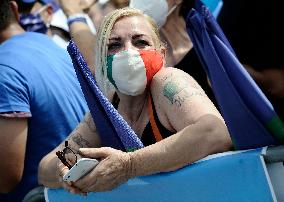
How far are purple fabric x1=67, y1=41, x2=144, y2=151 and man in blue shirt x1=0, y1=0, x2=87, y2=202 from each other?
746 mm

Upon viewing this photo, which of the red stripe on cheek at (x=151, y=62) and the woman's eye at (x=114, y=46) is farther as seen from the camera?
the woman's eye at (x=114, y=46)

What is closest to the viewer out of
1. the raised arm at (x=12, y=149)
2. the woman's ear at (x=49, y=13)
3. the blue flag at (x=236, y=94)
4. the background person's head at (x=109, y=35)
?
the blue flag at (x=236, y=94)

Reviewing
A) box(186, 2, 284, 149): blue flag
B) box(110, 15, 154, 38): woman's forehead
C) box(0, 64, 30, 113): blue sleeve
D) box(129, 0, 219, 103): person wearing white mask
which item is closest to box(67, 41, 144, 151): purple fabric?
box(110, 15, 154, 38): woman's forehead

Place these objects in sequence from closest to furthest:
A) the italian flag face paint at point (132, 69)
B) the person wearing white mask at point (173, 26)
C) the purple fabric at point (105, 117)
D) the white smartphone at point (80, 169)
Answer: the white smartphone at point (80, 169), the purple fabric at point (105, 117), the italian flag face paint at point (132, 69), the person wearing white mask at point (173, 26)

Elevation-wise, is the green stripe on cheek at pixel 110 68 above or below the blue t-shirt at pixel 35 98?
above

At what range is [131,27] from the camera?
111 inches

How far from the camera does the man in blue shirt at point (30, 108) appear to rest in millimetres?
3188

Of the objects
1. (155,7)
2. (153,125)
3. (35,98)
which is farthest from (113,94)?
(155,7)

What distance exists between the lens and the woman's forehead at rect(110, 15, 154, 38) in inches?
110

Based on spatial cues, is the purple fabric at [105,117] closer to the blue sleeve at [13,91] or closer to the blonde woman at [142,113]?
the blonde woman at [142,113]

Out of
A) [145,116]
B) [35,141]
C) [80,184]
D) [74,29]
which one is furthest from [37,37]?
[80,184]

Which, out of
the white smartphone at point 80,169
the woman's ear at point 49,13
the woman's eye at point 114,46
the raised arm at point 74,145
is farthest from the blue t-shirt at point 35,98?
the woman's ear at point 49,13

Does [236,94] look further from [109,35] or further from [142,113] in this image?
[109,35]

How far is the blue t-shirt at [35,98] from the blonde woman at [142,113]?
50cm
